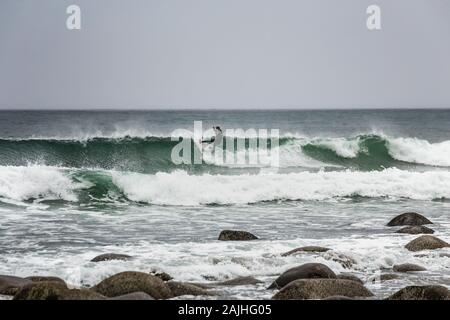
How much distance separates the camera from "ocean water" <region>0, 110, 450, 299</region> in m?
10.3

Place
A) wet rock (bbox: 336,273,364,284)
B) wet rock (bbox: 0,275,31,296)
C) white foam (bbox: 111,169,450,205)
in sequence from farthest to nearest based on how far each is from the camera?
white foam (bbox: 111,169,450,205) < wet rock (bbox: 336,273,364,284) < wet rock (bbox: 0,275,31,296)

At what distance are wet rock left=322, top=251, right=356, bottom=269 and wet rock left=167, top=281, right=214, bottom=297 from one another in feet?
9.23

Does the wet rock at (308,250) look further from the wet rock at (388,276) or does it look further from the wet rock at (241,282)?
the wet rock at (241,282)

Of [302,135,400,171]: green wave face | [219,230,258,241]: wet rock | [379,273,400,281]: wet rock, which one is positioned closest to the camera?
[379,273,400,281]: wet rock

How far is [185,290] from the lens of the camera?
8.23 metres

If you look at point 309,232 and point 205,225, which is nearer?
point 309,232

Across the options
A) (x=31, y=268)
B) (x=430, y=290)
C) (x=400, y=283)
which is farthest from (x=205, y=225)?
(x=430, y=290)

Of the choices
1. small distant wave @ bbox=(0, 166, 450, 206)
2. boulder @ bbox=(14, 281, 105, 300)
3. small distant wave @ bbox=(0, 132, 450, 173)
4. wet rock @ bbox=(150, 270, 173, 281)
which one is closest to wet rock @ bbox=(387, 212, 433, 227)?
small distant wave @ bbox=(0, 166, 450, 206)

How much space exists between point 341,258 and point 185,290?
3.21 m

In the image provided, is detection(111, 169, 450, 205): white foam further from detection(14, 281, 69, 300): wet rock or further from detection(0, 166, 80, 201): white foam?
detection(14, 281, 69, 300): wet rock

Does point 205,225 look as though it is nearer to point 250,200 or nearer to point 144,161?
point 250,200
